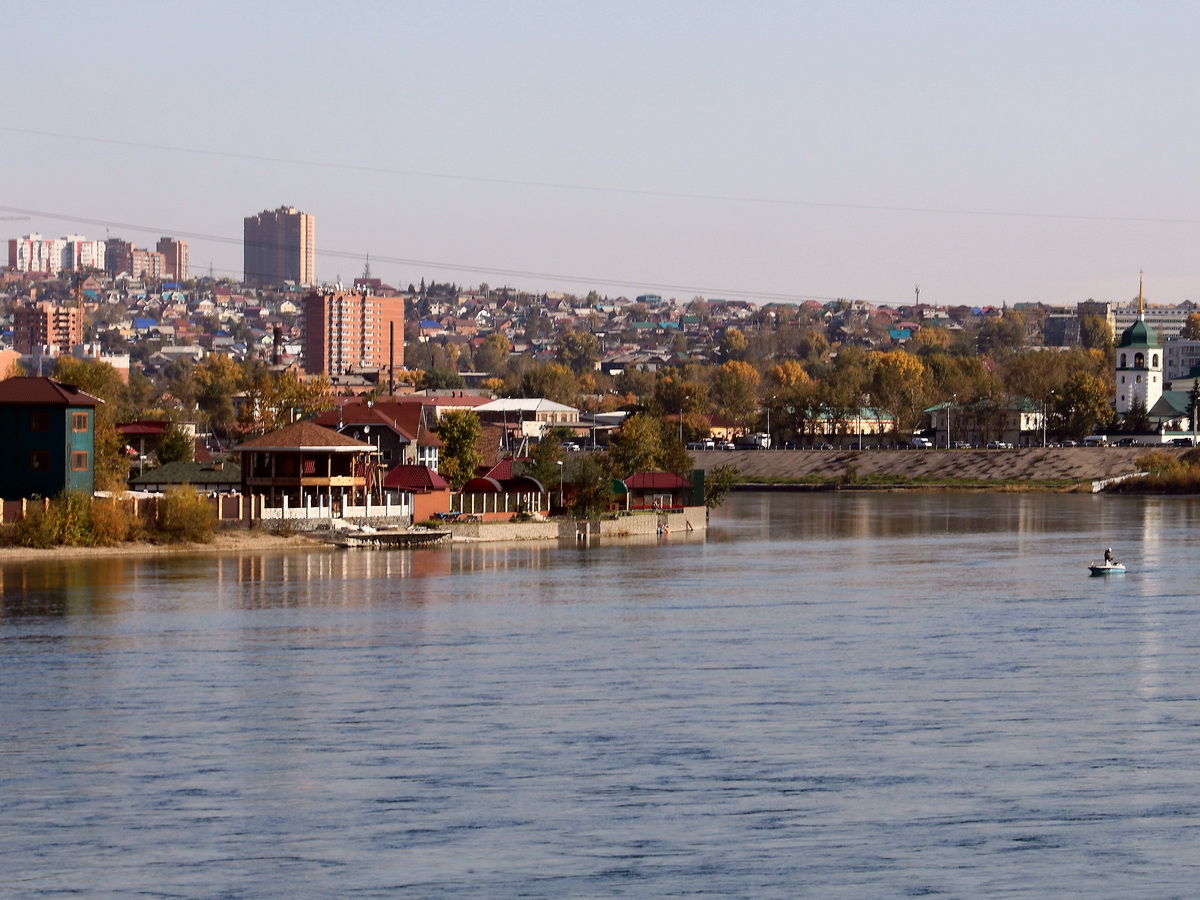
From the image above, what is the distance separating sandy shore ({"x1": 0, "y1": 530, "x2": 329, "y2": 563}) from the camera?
5288 cm

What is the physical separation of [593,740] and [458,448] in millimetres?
49946

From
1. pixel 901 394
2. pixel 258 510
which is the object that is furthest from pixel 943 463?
pixel 258 510

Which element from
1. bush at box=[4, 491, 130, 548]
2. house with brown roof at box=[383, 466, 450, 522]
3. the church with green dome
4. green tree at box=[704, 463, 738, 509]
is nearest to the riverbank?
the church with green dome

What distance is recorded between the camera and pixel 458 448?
2943 inches

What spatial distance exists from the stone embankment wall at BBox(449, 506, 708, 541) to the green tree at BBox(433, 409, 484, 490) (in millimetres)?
5830

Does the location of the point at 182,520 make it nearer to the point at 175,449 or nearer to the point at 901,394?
the point at 175,449

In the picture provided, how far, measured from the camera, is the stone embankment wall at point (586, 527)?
63969mm

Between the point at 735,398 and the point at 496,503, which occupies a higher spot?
the point at 735,398

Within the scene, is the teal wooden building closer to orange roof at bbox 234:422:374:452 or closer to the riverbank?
orange roof at bbox 234:422:374:452

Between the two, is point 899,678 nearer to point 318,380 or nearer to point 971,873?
point 971,873

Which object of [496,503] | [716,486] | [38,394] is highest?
[38,394]

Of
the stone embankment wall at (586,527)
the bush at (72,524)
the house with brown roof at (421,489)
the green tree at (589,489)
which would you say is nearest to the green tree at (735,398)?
the stone embankment wall at (586,527)

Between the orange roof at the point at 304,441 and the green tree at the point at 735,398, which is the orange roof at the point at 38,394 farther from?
the green tree at the point at 735,398

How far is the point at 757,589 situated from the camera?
4650cm
